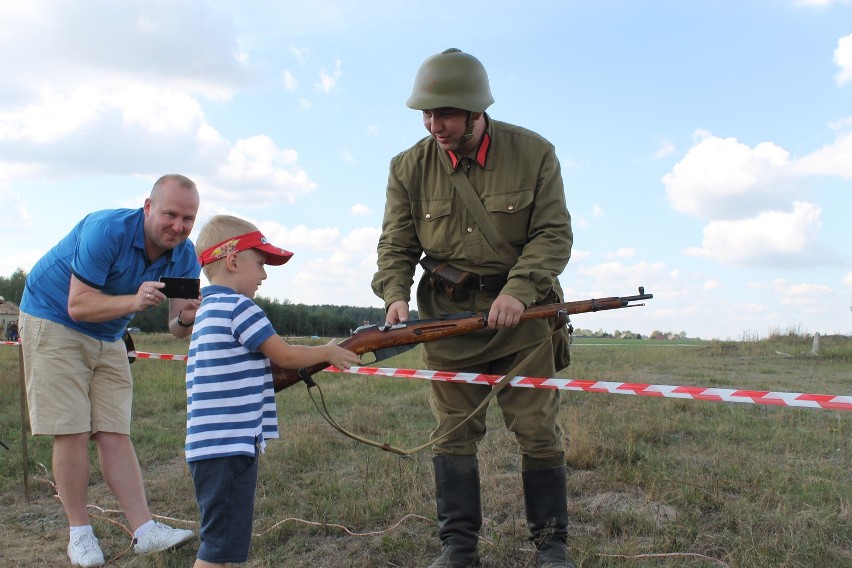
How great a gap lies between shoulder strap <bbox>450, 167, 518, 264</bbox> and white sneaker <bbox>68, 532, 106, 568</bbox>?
2864 mm

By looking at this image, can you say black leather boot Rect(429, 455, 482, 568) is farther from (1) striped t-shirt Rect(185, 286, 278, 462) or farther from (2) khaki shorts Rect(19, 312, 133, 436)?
(2) khaki shorts Rect(19, 312, 133, 436)

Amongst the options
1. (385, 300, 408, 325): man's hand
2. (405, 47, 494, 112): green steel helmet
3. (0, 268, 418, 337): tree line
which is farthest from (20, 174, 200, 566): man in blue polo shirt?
(0, 268, 418, 337): tree line

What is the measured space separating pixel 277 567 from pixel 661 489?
2469mm

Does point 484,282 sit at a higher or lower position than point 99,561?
higher

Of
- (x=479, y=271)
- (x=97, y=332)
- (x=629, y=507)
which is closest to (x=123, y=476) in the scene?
(x=97, y=332)

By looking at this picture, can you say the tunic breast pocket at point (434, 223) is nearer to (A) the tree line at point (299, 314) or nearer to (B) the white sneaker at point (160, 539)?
(B) the white sneaker at point (160, 539)

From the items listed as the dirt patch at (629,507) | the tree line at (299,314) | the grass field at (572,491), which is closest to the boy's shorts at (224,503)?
the grass field at (572,491)

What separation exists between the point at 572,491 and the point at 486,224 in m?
2.22

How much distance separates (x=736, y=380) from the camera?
11.8 meters

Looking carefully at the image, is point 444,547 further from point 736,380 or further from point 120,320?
point 736,380

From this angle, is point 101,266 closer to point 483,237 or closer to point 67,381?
point 67,381

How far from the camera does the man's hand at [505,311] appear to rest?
3562mm

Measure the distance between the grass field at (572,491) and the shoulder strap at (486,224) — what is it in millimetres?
1568

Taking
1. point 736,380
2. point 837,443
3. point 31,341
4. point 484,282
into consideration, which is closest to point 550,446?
point 484,282
